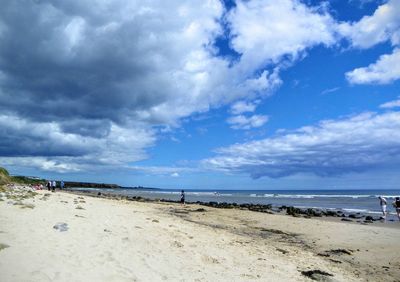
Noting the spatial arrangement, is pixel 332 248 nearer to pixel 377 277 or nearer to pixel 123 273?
pixel 377 277

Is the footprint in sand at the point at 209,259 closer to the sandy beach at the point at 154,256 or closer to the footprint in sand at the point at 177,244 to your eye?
the sandy beach at the point at 154,256

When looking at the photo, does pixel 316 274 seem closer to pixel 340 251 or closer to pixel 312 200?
pixel 340 251

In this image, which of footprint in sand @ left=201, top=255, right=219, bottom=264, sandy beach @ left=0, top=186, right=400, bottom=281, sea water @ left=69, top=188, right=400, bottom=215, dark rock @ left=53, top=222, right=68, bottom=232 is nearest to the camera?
sandy beach @ left=0, top=186, right=400, bottom=281

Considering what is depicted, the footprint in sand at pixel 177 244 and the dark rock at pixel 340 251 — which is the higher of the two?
the footprint in sand at pixel 177 244

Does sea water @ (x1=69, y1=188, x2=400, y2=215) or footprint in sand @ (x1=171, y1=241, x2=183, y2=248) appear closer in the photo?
footprint in sand @ (x1=171, y1=241, x2=183, y2=248)

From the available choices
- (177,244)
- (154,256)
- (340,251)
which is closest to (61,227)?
(154,256)

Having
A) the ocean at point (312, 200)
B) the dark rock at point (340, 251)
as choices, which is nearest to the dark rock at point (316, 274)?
the dark rock at point (340, 251)

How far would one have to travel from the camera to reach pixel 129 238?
1123cm

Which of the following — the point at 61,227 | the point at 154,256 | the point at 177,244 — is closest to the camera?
the point at 154,256

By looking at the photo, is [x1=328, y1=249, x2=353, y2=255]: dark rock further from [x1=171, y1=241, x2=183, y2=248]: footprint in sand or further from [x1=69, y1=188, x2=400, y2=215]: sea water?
[x1=69, y1=188, x2=400, y2=215]: sea water

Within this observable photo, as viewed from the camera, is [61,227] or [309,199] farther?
[309,199]

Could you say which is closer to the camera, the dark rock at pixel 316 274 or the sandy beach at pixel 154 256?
the sandy beach at pixel 154 256

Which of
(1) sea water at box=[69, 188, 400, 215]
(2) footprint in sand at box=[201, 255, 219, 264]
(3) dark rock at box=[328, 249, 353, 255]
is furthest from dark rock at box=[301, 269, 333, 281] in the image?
(1) sea water at box=[69, 188, 400, 215]

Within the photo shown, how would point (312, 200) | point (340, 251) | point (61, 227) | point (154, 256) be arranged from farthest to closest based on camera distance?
point (312, 200), point (340, 251), point (61, 227), point (154, 256)
